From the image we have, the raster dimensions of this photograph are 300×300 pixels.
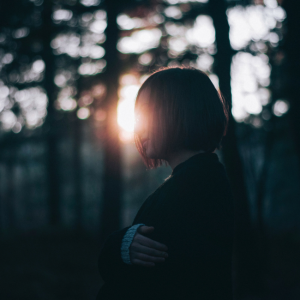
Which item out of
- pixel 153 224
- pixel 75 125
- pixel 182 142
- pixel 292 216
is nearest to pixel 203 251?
pixel 153 224

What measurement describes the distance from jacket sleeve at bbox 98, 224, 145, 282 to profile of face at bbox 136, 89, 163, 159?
393mm

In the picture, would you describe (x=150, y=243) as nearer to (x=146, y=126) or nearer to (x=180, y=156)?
(x=180, y=156)

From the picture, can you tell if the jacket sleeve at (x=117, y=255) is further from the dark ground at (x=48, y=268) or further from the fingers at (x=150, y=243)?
the dark ground at (x=48, y=268)

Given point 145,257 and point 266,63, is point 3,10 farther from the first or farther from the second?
point 145,257

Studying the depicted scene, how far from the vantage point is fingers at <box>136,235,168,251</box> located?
3.50 feet

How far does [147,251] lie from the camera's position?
3.52 ft

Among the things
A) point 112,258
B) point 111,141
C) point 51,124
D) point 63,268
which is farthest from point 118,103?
point 112,258

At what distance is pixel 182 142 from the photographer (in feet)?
4.25

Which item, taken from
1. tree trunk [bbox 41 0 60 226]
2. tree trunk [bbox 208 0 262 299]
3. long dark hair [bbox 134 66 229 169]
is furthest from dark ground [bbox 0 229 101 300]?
long dark hair [bbox 134 66 229 169]

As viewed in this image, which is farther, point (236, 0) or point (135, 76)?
point (135, 76)

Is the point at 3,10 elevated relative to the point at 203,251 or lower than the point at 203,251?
elevated

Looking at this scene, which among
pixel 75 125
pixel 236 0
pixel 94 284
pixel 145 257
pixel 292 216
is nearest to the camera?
pixel 145 257

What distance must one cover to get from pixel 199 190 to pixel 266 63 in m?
5.70

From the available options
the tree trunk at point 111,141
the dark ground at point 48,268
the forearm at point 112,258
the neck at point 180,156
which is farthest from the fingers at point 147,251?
the tree trunk at point 111,141
